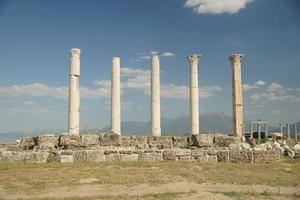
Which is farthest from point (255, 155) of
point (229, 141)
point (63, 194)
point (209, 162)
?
point (63, 194)

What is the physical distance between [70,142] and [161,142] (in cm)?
577

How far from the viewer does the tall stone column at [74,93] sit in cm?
2769

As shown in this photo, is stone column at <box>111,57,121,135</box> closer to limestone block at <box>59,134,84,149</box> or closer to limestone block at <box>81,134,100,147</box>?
limestone block at <box>81,134,100,147</box>

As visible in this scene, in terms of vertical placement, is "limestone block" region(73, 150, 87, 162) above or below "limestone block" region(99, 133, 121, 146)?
below

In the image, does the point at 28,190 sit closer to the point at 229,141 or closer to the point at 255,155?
the point at 255,155

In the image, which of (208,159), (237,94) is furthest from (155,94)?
(208,159)

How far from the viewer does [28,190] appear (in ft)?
40.8

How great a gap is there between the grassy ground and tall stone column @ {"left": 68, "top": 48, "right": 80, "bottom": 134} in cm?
909

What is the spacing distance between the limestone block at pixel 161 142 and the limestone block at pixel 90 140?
3.43 meters

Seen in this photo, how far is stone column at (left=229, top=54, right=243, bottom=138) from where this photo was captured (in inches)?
1179

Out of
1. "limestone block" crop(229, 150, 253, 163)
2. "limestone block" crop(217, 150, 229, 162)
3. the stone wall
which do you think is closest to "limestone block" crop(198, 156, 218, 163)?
the stone wall

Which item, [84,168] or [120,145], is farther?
[120,145]

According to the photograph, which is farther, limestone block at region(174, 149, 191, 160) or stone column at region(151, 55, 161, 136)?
stone column at region(151, 55, 161, 136)

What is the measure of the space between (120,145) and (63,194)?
476 inches
